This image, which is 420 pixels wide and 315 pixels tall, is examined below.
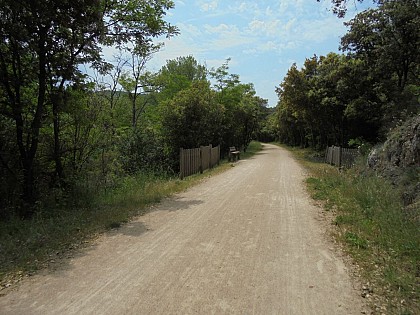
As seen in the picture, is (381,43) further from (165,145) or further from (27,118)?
(27,118)

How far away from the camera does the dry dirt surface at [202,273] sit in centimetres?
356

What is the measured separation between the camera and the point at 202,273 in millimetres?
4348

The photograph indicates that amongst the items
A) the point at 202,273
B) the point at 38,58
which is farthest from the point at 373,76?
the point at 202,273

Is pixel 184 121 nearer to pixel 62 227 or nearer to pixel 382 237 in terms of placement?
pixel 62 227

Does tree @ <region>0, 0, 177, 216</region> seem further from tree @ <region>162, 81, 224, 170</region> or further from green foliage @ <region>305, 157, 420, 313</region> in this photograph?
tree @ <region>162, 81, 224, 170</region>

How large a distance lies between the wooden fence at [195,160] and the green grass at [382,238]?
7294 mm

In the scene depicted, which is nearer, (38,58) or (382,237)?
(382,237)

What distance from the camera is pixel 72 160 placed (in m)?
9.59

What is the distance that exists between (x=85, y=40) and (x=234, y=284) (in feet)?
24.4

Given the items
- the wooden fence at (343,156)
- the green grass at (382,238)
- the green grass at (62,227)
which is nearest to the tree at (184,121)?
the wooden fence at (343,156)

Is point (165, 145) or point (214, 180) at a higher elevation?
point (165, 145)

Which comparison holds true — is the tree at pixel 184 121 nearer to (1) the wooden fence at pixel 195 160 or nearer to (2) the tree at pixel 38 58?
(1) the wooden fence at pixel 195 160

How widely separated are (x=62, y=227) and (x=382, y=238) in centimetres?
614

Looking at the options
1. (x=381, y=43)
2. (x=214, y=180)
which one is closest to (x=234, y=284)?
(x=214, y=180)
